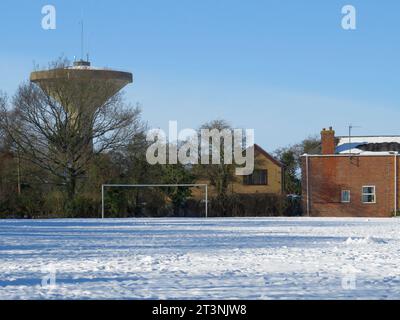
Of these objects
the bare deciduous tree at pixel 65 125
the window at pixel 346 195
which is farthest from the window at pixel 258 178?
the bare deciduous tree at pixel 65 125

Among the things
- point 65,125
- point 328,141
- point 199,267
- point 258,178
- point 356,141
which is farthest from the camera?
point 258,178

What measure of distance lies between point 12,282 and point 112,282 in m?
1.57

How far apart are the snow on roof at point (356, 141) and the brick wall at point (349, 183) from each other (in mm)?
1313

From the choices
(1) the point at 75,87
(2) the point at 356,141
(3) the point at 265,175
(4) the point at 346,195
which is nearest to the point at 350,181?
(4) the point at 346,195

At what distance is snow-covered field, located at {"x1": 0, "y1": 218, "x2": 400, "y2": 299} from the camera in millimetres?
10516

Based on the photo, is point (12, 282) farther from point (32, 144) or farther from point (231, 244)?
point (32, 144)

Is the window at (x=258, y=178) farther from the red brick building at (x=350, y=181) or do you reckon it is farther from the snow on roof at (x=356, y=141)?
the red brick building at (x=350, y=181)

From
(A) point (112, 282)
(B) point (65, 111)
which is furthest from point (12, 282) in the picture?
(B) point (65, 111)

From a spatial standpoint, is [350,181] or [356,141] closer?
[350,181]

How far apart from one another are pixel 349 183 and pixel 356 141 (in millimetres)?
3909

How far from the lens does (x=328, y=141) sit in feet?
155

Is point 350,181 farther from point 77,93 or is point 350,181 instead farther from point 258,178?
point 77,93

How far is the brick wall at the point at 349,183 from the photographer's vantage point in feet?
150
